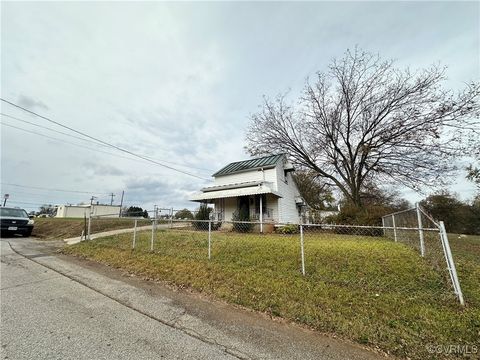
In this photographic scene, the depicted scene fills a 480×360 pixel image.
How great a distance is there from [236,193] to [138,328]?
12170mm

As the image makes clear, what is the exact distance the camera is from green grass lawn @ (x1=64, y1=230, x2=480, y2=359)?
9.68 ft

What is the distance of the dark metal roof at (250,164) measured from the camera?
17.5 metres

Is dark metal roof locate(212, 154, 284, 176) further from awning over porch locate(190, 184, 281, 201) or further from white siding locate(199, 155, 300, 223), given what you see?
awning over porch locate(190, 184, 281, 201)

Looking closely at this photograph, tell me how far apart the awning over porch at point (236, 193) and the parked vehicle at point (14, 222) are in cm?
996

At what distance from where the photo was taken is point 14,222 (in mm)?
13000

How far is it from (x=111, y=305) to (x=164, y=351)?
1.85 metres

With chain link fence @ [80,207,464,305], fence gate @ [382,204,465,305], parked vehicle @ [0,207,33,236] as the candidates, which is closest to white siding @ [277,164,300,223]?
fence gate @ [382,204,465,305]

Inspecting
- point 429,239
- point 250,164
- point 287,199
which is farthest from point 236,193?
point 429,239

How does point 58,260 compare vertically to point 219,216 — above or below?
below

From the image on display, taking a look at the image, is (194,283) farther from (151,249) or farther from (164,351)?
(151,249)

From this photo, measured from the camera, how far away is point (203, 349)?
8.69 ft

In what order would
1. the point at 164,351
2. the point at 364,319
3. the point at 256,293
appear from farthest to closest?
the point at 256,293
the point at 364,319
the point at 164,351

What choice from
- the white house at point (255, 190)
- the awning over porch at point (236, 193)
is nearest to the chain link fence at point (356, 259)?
the awning over porch at point (236, 193)

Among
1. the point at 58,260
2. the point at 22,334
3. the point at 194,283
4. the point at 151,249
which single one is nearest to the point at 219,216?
the point at 151,249
